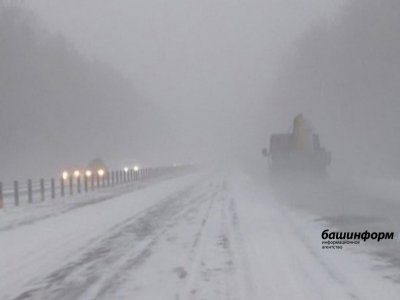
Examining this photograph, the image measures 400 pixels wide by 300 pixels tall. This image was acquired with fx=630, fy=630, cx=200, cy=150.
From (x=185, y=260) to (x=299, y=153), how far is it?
24.8 metres

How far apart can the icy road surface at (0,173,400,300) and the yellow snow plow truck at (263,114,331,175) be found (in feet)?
55.1

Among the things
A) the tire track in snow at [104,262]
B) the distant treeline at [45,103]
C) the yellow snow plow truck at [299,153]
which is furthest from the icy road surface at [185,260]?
the distant treeline at [45,103]

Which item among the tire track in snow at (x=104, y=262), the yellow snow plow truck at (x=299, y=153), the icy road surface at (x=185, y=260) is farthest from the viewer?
the yellow snow plow truck at (x=299, y=153)

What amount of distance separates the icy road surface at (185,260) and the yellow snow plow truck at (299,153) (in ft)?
55.1

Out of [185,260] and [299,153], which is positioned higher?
[299,153]

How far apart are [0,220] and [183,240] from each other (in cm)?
767

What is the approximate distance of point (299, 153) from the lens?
3347 centimetres

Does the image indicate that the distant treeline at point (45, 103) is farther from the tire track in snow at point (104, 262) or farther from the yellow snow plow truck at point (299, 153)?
the tire track in snow at point (104, 262)

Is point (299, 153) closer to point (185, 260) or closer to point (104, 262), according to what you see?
point (185, 260)

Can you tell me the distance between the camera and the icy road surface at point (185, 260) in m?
7.23

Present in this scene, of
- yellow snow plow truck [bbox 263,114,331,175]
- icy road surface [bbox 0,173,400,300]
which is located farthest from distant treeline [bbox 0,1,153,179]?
icy road surface [bbox 0,173,400,300]

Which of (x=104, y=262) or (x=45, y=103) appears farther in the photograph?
(x=45, y=103)

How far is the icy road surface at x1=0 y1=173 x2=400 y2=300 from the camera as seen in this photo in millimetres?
7227

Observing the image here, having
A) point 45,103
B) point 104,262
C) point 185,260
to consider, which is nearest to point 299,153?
point 185,260
